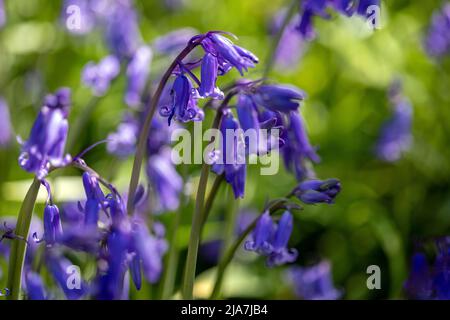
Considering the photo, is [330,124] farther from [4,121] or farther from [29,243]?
[29,243]

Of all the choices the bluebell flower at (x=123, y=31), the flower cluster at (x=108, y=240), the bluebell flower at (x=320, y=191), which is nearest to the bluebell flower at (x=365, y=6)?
the bluebell flower at (x=320, y=191)

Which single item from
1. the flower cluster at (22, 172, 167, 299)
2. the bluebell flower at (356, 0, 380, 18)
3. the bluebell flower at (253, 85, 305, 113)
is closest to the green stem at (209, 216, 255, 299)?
the flower cluster at (22, 172, 167, 299)

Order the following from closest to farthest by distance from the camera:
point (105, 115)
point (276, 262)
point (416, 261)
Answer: point (276, 262) < point (416, 261) < point (105, 115)

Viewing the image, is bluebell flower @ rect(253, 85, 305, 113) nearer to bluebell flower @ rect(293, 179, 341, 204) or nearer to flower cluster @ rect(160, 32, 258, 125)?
flower cluster @ rect(160, 32, 258, 125)

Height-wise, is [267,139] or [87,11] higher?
[87,11]

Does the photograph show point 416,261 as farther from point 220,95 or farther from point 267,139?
point 220,95

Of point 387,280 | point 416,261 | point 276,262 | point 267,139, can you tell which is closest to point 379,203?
point 387,280

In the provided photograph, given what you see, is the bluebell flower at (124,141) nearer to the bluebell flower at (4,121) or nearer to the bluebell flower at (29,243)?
the bluebell flower at (29,243)
